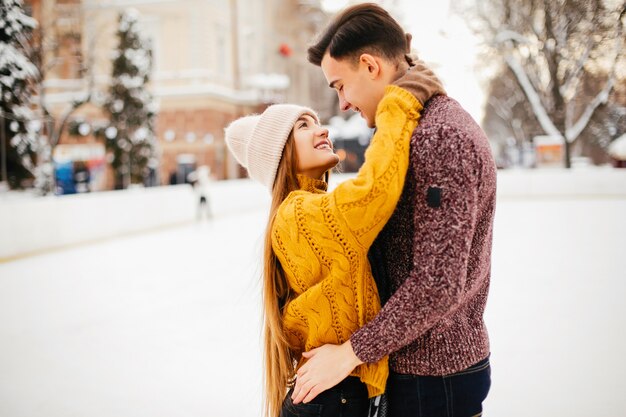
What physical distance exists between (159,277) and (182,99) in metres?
22.5

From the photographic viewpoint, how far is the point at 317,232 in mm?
1159

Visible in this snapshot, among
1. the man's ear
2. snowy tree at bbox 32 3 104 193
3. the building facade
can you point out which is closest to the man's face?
the man's ear

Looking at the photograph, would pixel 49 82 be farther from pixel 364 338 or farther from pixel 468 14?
pixel 364 338

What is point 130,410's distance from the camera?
127 inches

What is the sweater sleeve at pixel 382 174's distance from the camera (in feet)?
3.49

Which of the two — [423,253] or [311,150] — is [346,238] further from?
[311,150]

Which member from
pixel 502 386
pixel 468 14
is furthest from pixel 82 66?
pixel 502 386

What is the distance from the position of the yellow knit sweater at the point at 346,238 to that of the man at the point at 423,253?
0.04m

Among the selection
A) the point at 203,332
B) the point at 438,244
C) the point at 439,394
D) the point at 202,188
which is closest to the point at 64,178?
the point at 202,188

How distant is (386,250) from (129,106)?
20.7 m

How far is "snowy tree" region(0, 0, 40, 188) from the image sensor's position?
8.08 m

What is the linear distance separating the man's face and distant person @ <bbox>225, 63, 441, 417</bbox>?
0.05 feet

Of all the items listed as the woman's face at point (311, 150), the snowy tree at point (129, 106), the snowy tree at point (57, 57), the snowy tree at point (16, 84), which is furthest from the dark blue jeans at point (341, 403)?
the snowy tree at point (129, 106)

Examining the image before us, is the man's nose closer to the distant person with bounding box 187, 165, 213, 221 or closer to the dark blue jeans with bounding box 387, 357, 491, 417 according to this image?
the dark blue jeans with bounding box 387, 357, 491, 417
